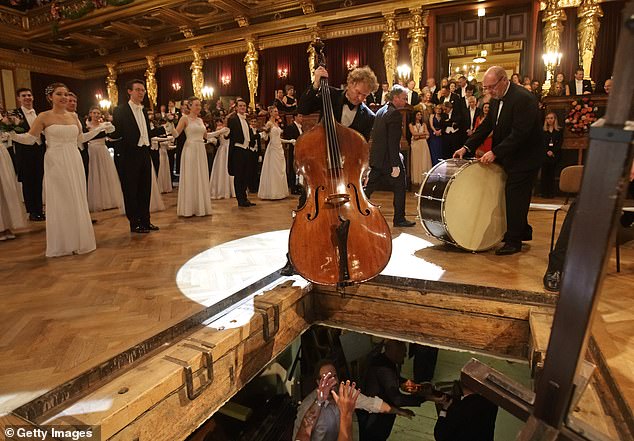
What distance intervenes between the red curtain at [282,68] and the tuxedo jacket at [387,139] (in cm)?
857

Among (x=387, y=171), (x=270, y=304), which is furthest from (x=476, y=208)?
(x=270, y=304)

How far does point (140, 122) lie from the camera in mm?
4527

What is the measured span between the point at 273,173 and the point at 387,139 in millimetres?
3410

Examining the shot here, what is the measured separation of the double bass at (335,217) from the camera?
2.16 meters

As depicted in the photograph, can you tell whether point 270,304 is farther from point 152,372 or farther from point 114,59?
point 114,59

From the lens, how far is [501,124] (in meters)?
3.34

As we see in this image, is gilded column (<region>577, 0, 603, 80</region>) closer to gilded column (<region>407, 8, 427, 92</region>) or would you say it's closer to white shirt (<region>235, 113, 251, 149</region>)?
gilded column (<region>407, 8, 427, 92</region>)

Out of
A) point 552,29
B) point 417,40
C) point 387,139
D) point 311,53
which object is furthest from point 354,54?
point 387,139

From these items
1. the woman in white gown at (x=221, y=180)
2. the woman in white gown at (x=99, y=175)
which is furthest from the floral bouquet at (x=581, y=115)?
the woman in white gown at (x=99, y=175)

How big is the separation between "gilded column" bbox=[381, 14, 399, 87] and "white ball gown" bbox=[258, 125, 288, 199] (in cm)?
495

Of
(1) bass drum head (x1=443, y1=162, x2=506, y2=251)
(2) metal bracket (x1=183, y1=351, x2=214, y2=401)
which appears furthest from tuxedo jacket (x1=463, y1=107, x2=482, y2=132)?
(2) metal bracket (x1=183, y1=351, x2=214, y2=401)

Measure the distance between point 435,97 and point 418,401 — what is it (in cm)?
696

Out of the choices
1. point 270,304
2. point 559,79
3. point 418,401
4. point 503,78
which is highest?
point 559,79

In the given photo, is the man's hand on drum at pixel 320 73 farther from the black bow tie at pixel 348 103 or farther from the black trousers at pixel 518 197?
the black trousers at pixel 518 197
